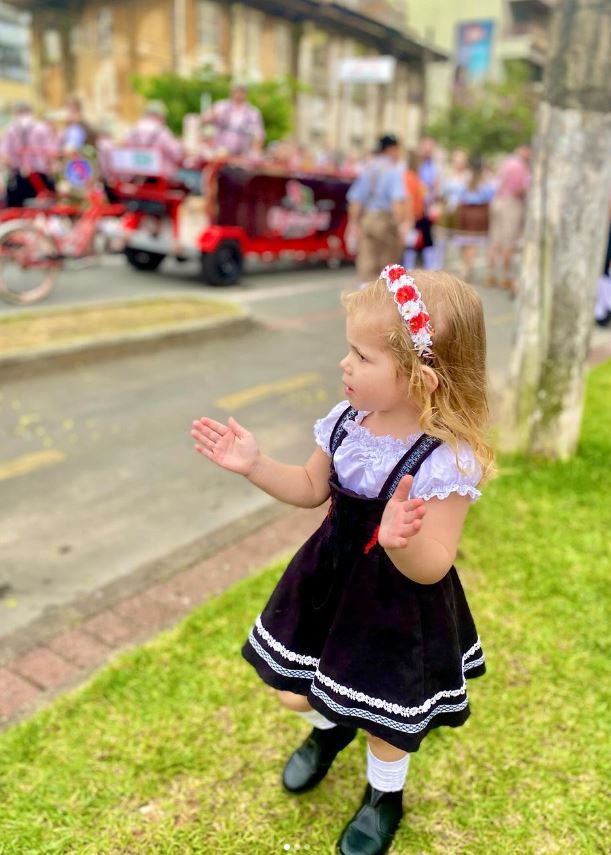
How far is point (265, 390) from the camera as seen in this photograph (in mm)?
6434

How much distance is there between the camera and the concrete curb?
20.5ft

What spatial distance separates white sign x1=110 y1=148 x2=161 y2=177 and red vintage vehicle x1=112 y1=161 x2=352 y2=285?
0.63ft

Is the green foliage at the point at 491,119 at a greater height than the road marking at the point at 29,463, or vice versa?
the green foliage at the point at 491,119

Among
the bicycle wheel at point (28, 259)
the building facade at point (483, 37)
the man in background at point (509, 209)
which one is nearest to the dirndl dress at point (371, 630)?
the bicycle wheel at point (28, 259)

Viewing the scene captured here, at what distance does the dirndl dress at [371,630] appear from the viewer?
1764mm

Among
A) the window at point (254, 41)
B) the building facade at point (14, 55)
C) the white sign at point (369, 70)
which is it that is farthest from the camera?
the building facade at point (14, 55)

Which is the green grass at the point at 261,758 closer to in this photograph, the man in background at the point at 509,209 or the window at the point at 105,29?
the man in background at the point at 509,209

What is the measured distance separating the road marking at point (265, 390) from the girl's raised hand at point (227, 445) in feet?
13.0

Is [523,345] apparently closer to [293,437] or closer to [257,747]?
[293,437]

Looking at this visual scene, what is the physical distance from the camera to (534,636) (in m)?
2.96

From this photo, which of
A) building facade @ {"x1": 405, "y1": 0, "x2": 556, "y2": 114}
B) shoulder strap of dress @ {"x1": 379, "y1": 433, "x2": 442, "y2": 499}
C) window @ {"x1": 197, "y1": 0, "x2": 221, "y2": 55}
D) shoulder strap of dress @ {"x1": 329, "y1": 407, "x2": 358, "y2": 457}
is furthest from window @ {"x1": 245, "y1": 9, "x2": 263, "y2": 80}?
shoulder strap of dress @ {"x1": 379, "y1": 433, "x2": 442, "y2": 499}

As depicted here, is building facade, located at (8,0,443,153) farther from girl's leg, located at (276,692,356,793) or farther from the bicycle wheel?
girl's leg, located at (276,692,356,793)

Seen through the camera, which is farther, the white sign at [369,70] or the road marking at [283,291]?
the white sign at [369,70]

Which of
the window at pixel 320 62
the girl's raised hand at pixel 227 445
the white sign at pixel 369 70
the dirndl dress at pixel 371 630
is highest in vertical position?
the window at pixel 320 62
